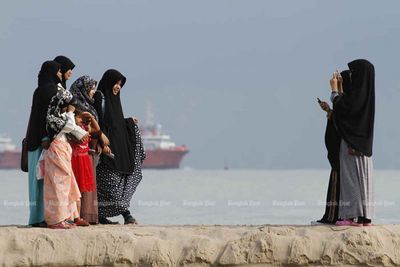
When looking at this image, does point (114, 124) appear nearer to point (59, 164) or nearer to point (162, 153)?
point (59, 164)

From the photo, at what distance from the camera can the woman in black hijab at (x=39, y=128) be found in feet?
33.3

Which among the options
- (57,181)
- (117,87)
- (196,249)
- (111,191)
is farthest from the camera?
(111,191)

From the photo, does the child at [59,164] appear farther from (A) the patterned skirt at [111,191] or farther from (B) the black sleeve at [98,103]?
(A) the patterned skirt at [111,191]

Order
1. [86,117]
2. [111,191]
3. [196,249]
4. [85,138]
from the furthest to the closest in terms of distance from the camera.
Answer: [111,191] < [86,117] < [85,138] < [196,249]

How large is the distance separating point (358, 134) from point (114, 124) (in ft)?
7.84

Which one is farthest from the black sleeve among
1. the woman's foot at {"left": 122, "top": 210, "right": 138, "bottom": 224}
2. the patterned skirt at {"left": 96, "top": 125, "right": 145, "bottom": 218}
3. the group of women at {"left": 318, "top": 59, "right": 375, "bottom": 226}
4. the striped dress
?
the striped dress

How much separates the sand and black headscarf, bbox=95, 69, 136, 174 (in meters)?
1.14

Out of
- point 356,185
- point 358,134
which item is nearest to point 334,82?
point 358,134

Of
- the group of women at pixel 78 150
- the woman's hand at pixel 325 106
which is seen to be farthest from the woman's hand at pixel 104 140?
the woman's hand at pixel 325 106

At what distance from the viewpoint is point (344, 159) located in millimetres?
10203

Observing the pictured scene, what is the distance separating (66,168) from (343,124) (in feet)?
8.17

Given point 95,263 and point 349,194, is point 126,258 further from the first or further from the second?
point 349,194

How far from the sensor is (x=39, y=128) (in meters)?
10.2

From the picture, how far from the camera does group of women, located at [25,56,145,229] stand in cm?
1006
